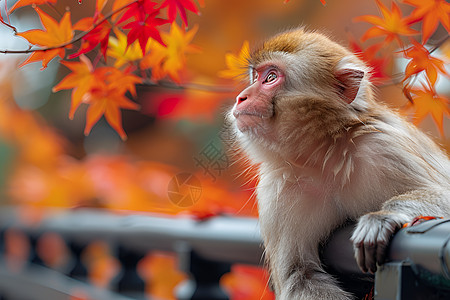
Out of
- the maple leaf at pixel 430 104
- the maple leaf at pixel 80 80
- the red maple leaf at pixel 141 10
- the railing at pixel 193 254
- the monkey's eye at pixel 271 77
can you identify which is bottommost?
the railing at pixel 193 254

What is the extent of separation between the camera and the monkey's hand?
109 cm

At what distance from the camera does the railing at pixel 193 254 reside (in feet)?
3.34

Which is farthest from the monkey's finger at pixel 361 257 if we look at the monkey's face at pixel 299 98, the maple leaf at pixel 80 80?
the maple leaf at pixel 80 80

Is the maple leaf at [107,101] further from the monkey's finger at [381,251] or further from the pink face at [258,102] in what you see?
the monkey's finger at [381,251]

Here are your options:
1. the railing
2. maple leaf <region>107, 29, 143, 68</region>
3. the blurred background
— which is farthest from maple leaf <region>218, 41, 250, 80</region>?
the railing

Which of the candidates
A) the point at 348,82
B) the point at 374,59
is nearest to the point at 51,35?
the point at 348,82

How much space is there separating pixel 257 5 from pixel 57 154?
2.94 metres

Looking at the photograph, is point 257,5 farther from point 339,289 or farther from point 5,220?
point 5,220

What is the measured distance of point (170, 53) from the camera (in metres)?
1.95

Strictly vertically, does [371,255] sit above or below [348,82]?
below

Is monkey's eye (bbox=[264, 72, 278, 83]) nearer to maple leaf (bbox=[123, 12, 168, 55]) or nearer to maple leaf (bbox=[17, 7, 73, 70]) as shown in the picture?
maple leaf (bbox=[123, 12, 168, 55])

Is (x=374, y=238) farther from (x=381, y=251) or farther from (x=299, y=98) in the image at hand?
(x=299, y=98)

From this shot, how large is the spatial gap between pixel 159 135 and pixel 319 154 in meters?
3.75

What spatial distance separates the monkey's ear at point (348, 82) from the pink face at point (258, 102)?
16 cm
